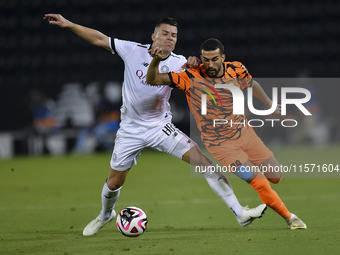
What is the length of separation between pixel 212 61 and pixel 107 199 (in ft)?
6.15

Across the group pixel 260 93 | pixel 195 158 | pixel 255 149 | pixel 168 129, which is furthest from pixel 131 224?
pixel 260 93

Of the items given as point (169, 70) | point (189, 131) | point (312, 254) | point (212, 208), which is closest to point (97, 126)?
point (189, 131)

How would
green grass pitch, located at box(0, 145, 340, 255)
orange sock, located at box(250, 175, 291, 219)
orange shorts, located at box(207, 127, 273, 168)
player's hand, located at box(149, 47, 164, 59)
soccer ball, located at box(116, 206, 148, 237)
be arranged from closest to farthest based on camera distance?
player's hand, located at box(149, 47, 164, 59) < green grass pitch, located at box(0, 145, 340, 255) < soccer ball, located at box(116, 206, 148, 237) < orange sock, located at box(250, 175, 291, 219) < orange shorts, located at box(207, 127, 273, 168)

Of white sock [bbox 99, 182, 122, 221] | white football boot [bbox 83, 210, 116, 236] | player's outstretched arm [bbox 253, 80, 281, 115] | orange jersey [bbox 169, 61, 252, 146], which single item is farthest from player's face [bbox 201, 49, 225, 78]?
white football boot [bbox 83, 210, 116, 236]

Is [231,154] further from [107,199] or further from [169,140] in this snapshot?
[107,199]

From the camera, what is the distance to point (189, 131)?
1477cm

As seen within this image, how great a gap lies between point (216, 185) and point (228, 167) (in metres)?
0.27

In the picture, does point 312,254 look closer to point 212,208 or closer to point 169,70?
point 169,70

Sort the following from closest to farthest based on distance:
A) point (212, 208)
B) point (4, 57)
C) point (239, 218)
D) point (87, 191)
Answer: point (239, 218), point (212, 208), point (87, 191), point (4, 57)

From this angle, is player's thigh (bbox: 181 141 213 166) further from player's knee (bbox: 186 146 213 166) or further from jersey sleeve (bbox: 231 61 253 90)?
jersey sleeve (bbox: 231 61 253 90)

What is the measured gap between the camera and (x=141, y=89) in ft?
17.3

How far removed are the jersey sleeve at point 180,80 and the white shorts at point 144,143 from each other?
59 centimetres

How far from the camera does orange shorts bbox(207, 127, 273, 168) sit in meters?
5.01

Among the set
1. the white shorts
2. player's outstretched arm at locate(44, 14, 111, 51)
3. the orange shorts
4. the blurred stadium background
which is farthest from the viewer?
the blurred stadium background
